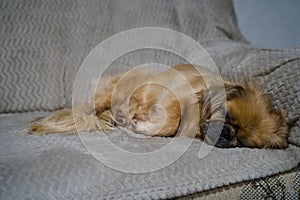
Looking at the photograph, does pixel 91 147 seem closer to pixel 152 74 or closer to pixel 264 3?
pixel 152 74

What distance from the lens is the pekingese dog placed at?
1.32m

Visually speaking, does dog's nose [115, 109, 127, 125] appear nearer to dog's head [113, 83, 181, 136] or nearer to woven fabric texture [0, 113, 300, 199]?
dog's head [113, 83, 181, 136]

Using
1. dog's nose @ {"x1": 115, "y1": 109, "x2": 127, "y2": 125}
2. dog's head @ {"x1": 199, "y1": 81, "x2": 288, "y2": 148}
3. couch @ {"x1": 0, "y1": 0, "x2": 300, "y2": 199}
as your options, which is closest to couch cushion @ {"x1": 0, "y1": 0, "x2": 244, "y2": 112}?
couch @ {"x1": 0, "y1": 0, "x2": 300, "y2": 199}

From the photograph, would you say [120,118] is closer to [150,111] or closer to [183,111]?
[150,111]

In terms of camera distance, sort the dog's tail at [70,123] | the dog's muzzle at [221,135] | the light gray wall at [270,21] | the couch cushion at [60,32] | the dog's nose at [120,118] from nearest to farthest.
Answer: the dog's muzzle at [221,135] < the dog's tail at [70,123] < the dog's nose at [120,118] < the couch cushion at [60,32] < the light gray wall at [270,21]

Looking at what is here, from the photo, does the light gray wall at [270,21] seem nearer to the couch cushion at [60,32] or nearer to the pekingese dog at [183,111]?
the couch cushion at [60,32]

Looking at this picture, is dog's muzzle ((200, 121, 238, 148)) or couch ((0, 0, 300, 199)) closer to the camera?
couch ((0, 0, 300, 199))

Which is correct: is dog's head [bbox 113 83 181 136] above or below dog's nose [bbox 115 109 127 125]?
above

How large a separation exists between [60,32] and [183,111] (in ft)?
2.36

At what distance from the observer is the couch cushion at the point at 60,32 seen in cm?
173

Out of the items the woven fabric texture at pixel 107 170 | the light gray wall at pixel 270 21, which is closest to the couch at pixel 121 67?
the woven fabric texture at pixel 107 170

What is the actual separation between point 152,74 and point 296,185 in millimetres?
755

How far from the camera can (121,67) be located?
6.15 ft

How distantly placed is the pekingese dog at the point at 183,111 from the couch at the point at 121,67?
0.21 ft
